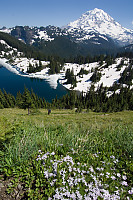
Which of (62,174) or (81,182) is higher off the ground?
(62,174)

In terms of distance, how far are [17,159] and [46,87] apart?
454ft

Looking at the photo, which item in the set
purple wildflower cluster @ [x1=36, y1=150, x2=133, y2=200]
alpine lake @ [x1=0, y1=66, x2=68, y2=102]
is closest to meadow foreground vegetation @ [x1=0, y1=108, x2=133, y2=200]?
purple wildflower cluster @ [x1=36, y1=150, x2=133, y2=200]

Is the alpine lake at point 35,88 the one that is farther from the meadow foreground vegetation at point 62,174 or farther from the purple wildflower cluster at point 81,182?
the purple wildflower cluster at point 81,182

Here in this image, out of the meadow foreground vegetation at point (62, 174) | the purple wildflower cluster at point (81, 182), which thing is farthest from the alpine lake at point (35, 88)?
the purple wildflower cluster at point (81, 182)

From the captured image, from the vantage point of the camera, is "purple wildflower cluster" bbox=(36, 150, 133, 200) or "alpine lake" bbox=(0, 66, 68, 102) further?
"alpine lake" bbox=(0, 66, 68, 102)

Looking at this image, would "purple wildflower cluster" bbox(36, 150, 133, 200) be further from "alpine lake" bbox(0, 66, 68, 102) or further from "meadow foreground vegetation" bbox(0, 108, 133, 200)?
"alpine lake" bbox(0, 66, 68, 102)

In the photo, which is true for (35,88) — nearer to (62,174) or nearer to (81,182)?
(62,174)

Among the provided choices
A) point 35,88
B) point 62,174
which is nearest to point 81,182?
point 62,174

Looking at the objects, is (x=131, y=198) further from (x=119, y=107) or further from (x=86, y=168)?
(x=119, y=107)

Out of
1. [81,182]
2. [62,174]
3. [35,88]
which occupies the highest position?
[35,88]

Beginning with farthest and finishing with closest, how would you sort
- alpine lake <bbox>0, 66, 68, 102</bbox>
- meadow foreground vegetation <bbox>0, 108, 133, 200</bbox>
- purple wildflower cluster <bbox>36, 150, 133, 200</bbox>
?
alpine lake <bbox>0, 66, 68, 102</bbox>
meadow foreground vegetation <bbox>0, 108, 133, 200</bbox>
purple wildflower cluster <bbox>36, 150, 133, 200</bbox>

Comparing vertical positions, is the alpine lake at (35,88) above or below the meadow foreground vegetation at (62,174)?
above

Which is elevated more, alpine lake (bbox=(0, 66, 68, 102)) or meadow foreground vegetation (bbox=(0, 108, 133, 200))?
alpine lake (bbox=(0, 66, 68, 102))

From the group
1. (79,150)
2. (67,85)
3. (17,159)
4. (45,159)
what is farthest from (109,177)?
(67,85)
